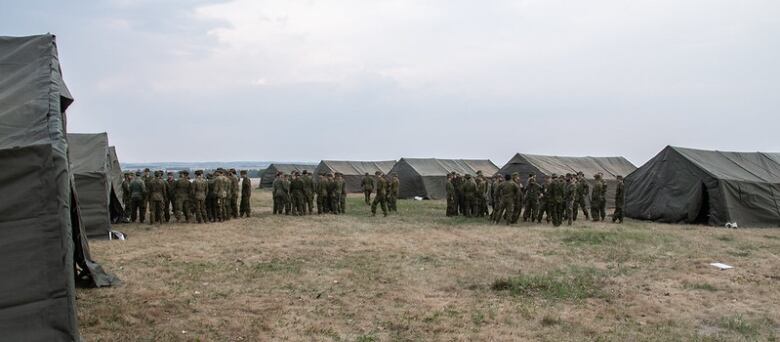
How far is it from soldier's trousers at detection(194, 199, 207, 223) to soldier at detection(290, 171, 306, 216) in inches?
133

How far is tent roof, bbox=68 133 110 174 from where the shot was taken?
15219 mm

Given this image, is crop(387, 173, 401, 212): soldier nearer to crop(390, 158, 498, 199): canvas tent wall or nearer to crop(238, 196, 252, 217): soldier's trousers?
crop(238, 196, 252, 217): soldier's trousers

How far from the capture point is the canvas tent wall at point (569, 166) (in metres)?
25.5

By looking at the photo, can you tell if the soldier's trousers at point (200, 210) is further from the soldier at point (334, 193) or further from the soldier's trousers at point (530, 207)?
the soldier's trousers at point (530, 207)

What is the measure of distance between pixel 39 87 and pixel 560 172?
22.4 m

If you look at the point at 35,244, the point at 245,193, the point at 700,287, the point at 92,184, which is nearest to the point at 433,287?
the point at 700,287

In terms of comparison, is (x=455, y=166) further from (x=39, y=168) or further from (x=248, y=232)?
(x=39, y=168)

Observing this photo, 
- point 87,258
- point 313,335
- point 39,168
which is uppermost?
point 39,168

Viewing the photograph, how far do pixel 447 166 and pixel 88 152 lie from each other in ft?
67.2

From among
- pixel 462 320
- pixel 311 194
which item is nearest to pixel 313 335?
pixel 462 320

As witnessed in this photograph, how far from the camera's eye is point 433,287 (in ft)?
30.2

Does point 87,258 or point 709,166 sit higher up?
point 709,166

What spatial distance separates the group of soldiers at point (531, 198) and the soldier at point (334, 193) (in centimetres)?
383

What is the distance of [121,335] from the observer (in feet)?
21.2
